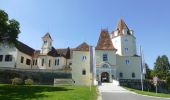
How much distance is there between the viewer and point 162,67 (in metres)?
82.3

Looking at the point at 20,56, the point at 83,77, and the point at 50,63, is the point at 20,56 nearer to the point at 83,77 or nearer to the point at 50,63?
the point at 50,63

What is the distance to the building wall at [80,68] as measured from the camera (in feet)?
172

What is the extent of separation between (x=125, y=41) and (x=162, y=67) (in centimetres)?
3100

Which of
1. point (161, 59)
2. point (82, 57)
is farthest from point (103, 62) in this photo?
point (161, 59)

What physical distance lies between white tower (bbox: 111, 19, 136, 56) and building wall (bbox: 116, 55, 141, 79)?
1.58 m

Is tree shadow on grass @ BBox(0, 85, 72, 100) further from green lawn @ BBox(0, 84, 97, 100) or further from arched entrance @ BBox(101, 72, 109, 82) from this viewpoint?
arched entrance @ BBox(101, 72, 109, 82)

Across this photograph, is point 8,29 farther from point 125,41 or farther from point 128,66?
point 125,41

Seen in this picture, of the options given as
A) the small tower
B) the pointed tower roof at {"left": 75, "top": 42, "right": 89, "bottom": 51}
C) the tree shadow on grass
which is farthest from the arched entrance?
the tree shadow on grass

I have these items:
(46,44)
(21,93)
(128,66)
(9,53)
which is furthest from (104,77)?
(21,93)

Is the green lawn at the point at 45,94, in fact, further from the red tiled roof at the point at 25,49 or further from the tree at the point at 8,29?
the red tiled roof at the point at 25,49

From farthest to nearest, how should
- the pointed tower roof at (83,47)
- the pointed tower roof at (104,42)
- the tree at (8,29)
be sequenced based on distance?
1. the pointed tower roof at (83,47)
2. the pointed tower roof at (104,42)
3. the tree at (8,29)

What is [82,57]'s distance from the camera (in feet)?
176

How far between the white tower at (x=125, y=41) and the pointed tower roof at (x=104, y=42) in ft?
13.0

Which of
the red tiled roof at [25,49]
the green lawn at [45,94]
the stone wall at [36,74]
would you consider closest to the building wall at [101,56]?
the stone wall at [36,74]
